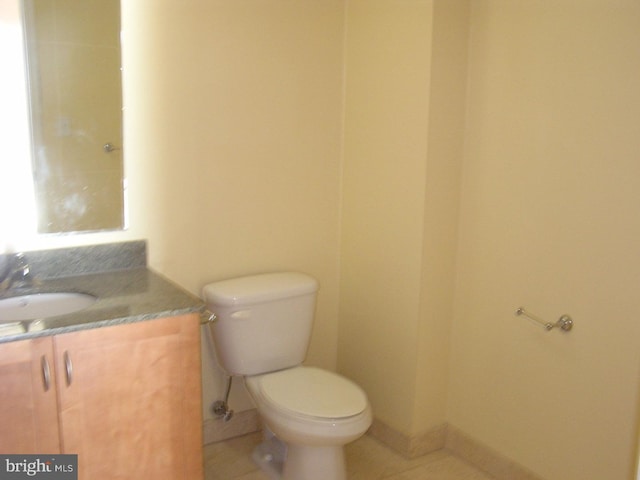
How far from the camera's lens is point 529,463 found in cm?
245

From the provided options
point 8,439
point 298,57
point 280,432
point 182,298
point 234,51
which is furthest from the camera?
point 298,57

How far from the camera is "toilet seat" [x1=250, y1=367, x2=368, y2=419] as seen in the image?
2264 millimetres

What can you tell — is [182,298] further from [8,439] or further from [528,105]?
[528,105]

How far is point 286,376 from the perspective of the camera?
252 cm

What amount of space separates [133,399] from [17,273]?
2.06 feet

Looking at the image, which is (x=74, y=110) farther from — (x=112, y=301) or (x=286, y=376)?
(x=286, y=376)

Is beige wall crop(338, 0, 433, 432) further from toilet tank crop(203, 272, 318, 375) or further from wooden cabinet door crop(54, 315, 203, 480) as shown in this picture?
wooden cabinet door crop(54, 315, 203, 480)

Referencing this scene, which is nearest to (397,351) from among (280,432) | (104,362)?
(280,432)

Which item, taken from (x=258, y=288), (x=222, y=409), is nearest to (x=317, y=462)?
(x=222, y=409)

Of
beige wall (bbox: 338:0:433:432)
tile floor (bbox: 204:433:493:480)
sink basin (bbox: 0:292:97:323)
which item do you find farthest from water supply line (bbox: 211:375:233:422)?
sink basin (bbox: 0:292:97:323)

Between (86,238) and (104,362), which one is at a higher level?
(86,238)

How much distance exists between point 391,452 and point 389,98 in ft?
4.88

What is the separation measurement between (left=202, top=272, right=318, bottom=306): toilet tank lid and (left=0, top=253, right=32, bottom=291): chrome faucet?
0.63 m

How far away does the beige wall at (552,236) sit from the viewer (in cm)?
207
